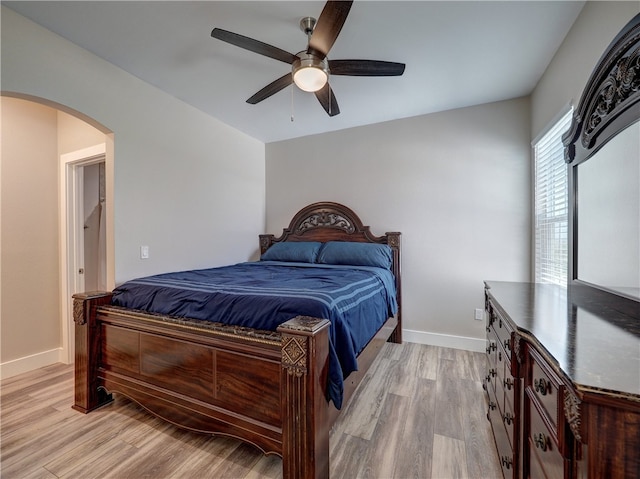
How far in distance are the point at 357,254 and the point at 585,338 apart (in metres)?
2.48

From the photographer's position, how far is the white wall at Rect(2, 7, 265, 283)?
202 centimetres

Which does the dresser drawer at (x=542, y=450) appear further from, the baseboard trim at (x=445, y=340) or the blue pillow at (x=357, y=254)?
the baseboard trim at (x=445, y=340)

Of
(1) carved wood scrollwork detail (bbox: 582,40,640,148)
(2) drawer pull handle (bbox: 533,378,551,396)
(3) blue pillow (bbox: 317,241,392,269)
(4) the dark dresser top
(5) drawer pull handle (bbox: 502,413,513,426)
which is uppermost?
(1) carved wood scrollwork detail (bbox: 582,40,640,148)

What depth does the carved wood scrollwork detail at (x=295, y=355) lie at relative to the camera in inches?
51.4

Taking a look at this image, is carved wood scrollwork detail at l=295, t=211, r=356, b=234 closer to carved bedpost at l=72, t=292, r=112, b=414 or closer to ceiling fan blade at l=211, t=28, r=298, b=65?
ceiling fan blade at l=211, t=28, r=298, b=65

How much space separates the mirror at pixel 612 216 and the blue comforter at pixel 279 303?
4.29ft

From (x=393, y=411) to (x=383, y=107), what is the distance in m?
3.02

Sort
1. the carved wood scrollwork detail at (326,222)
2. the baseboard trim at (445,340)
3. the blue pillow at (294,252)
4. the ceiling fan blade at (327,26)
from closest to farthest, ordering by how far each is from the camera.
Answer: the ceiling fan blade at (327,26) → the baseboard trim at (445,340) → the blue pillow at (294,252) → the carved wood scrollwork detail at (326,222)

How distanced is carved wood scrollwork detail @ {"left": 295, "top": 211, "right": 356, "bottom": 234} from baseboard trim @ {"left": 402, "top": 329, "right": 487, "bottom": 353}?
1.48m

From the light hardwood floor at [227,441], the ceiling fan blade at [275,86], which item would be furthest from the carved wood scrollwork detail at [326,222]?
the light hardwood floor at [227,441]

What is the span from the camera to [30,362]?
2.72 metres

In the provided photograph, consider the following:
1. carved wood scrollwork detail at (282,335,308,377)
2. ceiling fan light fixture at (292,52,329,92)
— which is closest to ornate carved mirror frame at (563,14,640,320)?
carved wood scrollwork detail at (282,335,308,377)

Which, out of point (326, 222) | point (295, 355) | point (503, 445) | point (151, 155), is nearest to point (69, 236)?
point (151, 155)

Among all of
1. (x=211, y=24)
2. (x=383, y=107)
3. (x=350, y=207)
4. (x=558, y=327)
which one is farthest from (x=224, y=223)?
(x=558, y=327)
